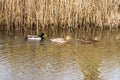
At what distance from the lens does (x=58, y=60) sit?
930 centimetres

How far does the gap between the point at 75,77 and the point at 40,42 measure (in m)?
3.48

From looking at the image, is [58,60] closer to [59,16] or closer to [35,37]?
[35,37]

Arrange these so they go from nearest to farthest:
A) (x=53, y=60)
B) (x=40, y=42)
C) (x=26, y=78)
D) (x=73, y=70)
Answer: (x=26, y=78) < (x=73, y=70) < (x=53, y=60) < (x=40, y=42)

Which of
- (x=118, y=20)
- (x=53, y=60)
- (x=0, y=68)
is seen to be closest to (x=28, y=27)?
(x=118, y=20)

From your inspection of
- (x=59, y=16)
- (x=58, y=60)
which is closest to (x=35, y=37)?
(x=59, y=16)

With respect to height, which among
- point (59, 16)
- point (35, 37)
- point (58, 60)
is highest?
point (59, 16)

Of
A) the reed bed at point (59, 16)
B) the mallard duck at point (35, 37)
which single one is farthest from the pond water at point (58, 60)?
the reed bed at point (59, 16)

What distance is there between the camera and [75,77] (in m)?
7.93

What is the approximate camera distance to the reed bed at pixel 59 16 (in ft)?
41.2

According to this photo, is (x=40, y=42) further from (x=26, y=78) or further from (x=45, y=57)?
(x=26, y=78)

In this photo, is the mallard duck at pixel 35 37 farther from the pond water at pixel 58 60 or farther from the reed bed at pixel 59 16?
the reed bed at pixel 59 16

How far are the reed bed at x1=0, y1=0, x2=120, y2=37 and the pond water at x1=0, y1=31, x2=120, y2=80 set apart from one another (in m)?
1.11

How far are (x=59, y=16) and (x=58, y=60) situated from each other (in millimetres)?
3756

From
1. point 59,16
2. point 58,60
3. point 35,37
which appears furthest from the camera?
point 59,16
